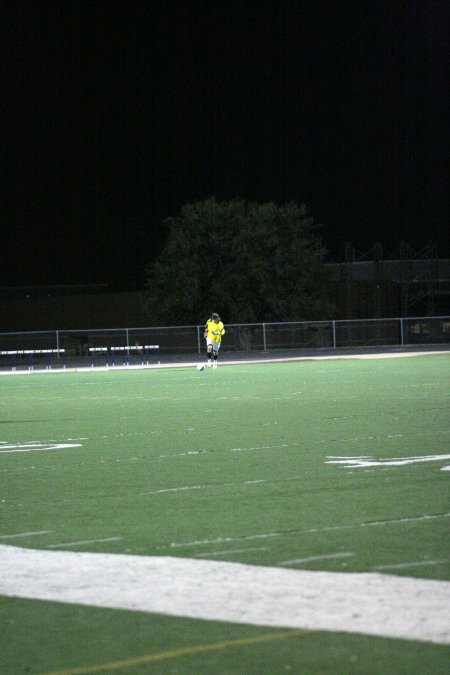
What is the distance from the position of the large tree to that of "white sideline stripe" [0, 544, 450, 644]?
6554 cm

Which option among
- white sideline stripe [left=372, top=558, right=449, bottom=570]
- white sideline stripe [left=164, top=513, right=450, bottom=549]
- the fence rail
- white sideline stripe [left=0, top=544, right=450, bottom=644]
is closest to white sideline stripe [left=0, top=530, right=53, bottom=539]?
white sideline stripe [left=0, top=544, right=450, bottom=644]

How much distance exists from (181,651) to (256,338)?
183 ft

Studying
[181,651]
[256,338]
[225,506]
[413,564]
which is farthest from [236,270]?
[181,651]

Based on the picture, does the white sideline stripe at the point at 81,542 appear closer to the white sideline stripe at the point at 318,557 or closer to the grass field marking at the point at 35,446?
the white sideline stripe at the point at 318,557

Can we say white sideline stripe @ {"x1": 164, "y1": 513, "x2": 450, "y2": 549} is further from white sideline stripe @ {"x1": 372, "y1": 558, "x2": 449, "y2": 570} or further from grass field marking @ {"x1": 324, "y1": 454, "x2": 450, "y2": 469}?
grass field marking @ {"x1": 324, "y1": 454, "x2": 450, "y2": 469}

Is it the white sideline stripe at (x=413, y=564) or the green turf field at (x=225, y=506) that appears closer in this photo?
the green turf field at (x=225, y=506)

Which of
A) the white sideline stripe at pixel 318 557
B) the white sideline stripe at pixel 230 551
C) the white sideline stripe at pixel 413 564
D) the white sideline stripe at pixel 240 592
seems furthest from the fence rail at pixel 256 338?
the white sideline stripe at pixel 413 564

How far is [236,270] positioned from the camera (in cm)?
7500

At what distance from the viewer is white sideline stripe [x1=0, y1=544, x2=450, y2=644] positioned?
6.69 metres

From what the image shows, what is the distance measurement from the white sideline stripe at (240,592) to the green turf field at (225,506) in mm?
118

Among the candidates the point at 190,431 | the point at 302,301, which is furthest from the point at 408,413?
the point at 302,301

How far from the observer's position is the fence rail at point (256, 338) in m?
61.0

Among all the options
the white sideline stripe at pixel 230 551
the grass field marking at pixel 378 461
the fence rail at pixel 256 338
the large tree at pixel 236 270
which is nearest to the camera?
the white sideline stripe at pixel 230 551

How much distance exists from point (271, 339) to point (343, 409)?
38.7m
